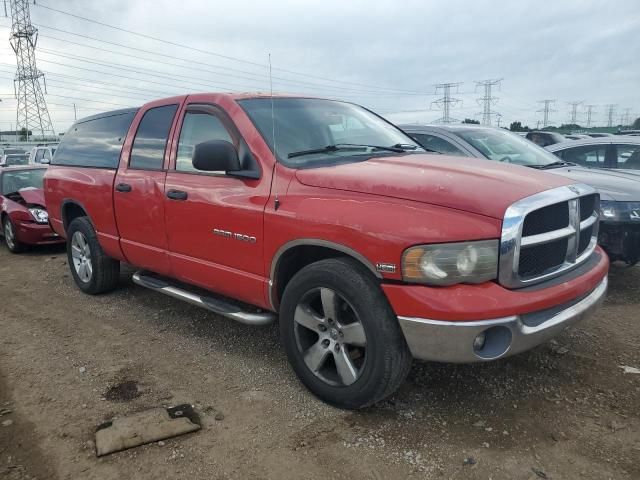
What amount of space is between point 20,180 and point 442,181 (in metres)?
8.49

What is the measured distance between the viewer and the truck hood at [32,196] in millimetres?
8328

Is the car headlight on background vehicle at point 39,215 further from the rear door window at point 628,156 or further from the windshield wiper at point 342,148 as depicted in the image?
the rear door window at point 628,156

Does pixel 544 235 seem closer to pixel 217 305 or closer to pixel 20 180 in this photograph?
pixel 217 305

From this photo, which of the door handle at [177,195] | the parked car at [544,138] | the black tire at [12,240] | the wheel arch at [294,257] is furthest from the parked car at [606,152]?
the parked car at [544,138]

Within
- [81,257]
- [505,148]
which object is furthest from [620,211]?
[81,257]

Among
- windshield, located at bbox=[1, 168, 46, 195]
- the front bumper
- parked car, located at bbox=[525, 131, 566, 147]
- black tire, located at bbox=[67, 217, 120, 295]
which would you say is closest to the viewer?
black tire, located at bbox=[67, 217, 120, 295]

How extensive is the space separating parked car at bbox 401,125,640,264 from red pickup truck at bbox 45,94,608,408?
181cm

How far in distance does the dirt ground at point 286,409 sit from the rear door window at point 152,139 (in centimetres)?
142

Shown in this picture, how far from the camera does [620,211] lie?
507cm

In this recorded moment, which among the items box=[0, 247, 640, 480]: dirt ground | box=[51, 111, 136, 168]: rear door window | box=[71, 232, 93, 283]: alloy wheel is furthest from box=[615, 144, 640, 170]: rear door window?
box=[71, 232, 93, 283]: alloy wheel

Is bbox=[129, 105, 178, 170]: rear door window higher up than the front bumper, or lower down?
higher up

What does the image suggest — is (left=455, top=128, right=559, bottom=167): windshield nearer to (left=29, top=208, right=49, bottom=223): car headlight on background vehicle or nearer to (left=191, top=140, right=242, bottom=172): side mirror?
(left=191, top=140, right=242, bottom=172): side mirror

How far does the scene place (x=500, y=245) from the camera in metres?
2.60

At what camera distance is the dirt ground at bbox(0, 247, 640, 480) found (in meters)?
2.64
